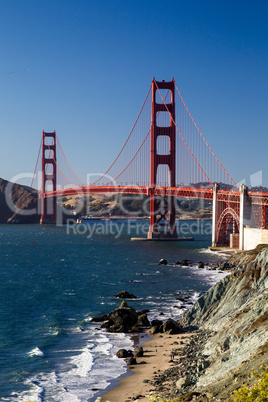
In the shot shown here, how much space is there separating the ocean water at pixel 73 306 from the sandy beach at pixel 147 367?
798 mm

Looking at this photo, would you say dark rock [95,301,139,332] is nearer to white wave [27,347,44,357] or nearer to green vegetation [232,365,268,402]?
white wave [27,347,44,357]

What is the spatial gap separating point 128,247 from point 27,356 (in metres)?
60.2

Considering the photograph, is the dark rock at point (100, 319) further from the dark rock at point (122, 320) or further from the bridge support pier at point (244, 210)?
the bridge support pier at point (244, 210)

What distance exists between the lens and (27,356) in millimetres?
26094

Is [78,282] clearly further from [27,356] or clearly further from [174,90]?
[174,90]

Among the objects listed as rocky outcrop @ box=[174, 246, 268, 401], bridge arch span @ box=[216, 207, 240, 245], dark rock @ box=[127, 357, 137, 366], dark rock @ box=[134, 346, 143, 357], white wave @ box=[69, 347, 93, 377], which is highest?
bridge arch span @ box=[216, 207, 240, 245]

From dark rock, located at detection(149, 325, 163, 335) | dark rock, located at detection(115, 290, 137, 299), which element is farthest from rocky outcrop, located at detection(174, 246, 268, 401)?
dark rock, located at detection(115, 290, 137, 299)

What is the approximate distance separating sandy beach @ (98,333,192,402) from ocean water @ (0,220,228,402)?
80 centimetres

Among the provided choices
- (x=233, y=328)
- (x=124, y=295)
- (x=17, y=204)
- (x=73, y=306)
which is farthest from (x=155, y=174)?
(x=17, y=204)

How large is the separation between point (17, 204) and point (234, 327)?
174043 mm

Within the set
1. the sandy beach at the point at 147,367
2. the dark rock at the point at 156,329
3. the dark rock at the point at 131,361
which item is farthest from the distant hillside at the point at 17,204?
the dark rock at the point at 131,361

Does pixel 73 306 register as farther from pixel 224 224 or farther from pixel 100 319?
pixel 224 224

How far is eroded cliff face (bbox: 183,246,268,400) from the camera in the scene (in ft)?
51.9

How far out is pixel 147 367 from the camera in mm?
23906
